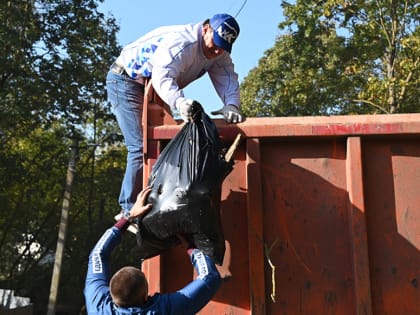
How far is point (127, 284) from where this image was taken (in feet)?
8.28

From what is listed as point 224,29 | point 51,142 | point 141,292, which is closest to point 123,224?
point 141,292

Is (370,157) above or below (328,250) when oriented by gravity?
above

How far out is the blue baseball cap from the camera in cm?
320

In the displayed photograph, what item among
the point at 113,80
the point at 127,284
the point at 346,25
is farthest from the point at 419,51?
the point at 127,284

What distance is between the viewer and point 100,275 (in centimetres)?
284

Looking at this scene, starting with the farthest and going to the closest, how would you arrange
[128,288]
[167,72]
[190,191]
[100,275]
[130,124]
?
[130,124], [167,72], [100,275], [190,191], [128,288]

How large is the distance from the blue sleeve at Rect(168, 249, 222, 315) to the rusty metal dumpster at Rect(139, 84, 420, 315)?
0.27m

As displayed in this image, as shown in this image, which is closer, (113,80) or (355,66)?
(113,80)

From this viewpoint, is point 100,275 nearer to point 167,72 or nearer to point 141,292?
point 141,292

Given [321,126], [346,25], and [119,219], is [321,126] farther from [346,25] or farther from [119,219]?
[346,25]

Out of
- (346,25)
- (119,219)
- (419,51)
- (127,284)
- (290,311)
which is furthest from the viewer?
(346,25)

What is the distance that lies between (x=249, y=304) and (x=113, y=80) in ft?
5.42

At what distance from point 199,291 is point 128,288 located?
33 centimetres

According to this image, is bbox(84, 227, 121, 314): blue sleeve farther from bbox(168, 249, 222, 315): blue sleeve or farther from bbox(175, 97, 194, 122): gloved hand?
bbox(175, 97, 194, 122): gloved hand
